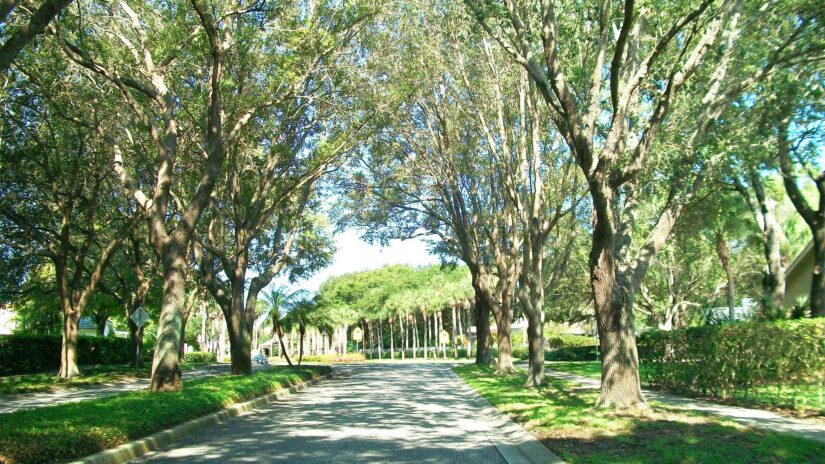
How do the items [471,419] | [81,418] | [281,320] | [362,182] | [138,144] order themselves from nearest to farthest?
[81,418]
[471,419]
[138,144]
[362,182]
[281,320]

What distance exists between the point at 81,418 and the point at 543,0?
9.81m

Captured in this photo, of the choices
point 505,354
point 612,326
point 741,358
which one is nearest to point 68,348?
point 505,354

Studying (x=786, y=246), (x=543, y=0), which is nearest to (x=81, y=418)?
(x=543, y=0)

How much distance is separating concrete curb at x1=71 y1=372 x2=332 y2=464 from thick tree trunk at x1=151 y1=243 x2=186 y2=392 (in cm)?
165

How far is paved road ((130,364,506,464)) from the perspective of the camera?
8.59m

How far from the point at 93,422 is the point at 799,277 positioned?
27.8m

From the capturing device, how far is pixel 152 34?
16438mm

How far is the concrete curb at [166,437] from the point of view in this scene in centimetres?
828

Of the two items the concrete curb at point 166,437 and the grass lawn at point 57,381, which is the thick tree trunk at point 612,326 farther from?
the grass lawn at point 57,381

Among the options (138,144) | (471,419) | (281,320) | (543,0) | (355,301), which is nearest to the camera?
(543,0)

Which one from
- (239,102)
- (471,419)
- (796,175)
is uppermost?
(239,102)

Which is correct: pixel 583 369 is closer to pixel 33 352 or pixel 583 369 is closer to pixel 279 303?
pixel 279 303

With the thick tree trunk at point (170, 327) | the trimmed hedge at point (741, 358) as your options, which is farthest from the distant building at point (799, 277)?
the thick tree trunk at point (170, 327)

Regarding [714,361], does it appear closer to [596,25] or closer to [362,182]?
[596,25]
